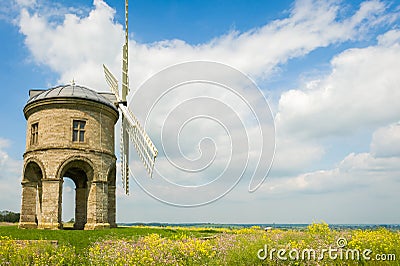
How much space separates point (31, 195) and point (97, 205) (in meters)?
4.65

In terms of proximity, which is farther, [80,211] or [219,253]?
[80,211]

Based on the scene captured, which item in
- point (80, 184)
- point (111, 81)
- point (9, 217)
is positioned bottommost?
point (9, 217)

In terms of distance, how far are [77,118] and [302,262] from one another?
1741cm

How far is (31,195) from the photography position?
78.1 ft

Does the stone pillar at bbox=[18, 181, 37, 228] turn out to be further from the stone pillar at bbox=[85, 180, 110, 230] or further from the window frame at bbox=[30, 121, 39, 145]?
the stone pillar at bbox=[85, 180, 110, 230]

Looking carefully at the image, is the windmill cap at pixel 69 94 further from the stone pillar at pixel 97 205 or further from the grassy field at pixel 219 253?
the grassy field at pixel 219 253

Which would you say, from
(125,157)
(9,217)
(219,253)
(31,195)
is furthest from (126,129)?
(9,217)

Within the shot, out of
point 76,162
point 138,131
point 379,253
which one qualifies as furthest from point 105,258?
point 76,162

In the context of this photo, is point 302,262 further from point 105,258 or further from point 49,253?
point 49,253

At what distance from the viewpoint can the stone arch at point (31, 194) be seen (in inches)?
916

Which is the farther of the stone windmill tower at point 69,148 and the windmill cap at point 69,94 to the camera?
the windmill cap at point 69,94

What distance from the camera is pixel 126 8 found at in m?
24.7

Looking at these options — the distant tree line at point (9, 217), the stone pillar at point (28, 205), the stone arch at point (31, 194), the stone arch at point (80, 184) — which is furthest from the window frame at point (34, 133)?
the distant tree line at point (9, 217)

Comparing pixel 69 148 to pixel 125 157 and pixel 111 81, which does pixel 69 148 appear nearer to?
pixel 125 157
